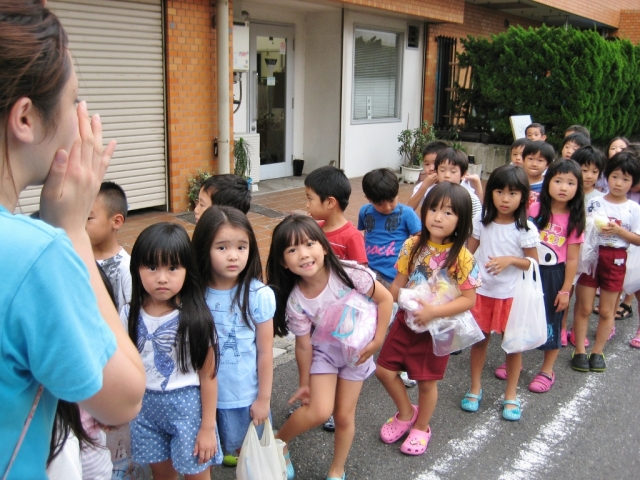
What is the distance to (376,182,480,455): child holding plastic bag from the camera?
3.22m

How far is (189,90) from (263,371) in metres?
6.02

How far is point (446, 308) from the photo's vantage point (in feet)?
10.5

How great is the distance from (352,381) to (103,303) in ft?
6.48

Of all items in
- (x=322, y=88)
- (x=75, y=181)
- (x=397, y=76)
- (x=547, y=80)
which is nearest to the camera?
(x=75, y=181)

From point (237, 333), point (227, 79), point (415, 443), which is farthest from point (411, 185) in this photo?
point (237, 333)

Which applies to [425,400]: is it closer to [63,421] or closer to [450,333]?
[450,333]

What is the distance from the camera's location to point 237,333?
2586mm

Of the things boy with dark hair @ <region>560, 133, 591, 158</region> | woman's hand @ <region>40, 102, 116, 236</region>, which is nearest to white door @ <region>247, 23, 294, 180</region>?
boy with dark hair @ <region>560, 133, 591, 158</region>

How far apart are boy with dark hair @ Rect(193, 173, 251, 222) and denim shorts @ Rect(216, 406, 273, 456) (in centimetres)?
114

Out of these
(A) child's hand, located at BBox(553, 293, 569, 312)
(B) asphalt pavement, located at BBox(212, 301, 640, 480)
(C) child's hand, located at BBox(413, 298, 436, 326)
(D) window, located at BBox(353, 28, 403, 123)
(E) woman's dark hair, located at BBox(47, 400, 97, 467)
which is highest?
(D) window, located at BBox(353, 28, 403, 123)

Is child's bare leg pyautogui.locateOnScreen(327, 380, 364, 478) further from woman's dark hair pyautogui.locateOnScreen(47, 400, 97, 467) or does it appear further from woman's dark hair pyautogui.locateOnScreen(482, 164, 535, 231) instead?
woman's dark hair pyautogui.locateOnScreen(47, 400, 97, 467)

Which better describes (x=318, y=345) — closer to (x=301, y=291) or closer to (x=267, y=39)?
(x=301, y=291)

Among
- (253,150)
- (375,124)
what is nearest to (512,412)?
(253,150)

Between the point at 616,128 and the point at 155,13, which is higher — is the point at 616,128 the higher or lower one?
the lower one
